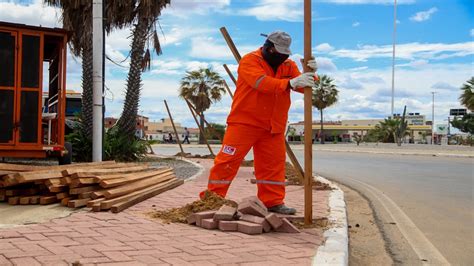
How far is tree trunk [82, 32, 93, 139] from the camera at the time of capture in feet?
45.9

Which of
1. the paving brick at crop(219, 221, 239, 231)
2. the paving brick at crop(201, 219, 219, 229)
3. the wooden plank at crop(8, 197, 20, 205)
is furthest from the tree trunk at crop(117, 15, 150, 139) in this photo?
the paving brick at crop(219, 221, 239, 231)

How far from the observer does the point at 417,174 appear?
13898 millimetres

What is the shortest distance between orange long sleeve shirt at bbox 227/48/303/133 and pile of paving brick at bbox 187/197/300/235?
3.16 feet

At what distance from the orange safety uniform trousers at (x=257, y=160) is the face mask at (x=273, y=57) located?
0.74 m

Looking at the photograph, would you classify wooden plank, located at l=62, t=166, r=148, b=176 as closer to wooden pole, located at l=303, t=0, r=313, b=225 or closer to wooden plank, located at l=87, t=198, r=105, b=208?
wooden plank, located at l=87, t=198, r=105, b=208

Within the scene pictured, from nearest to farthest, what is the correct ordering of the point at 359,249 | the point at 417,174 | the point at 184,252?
the point at 184,252 → the point at 359,249 → the point at 417,174

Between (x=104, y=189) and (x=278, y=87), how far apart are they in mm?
2467

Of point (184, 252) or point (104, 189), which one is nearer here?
point (184, 252)

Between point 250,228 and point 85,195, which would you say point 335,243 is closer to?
point 250,228

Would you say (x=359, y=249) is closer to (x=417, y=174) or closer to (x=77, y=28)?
(x=417, y=174)

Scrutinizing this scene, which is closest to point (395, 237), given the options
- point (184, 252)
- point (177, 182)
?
point (184, 252)

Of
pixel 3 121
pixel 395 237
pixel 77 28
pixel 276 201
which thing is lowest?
pixel 395 237

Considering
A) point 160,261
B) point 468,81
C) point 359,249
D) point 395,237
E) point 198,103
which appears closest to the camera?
point 160,261

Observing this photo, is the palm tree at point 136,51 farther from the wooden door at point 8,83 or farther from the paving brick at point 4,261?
the paving brick at point 4,261
